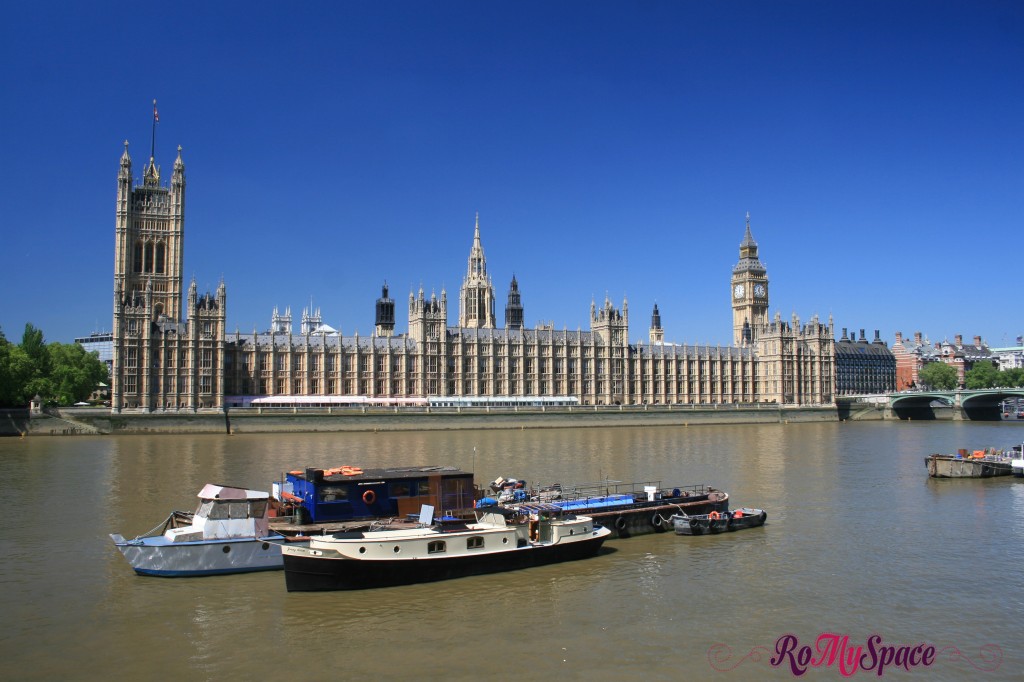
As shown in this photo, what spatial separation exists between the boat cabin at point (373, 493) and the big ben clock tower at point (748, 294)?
15860 centimetres

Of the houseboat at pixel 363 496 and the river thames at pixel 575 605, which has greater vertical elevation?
the houseboat at pixel 363 496

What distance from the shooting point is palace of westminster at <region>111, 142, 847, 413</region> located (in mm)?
101375

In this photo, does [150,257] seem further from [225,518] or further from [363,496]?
[225,518]

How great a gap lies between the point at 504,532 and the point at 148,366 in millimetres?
81945

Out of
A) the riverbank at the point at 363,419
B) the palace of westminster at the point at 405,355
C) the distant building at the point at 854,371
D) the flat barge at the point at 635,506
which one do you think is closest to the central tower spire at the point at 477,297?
the palace of westminster at the point at 405,355

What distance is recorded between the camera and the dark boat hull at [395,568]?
84.6 ft

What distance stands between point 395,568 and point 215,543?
6281 millimetres

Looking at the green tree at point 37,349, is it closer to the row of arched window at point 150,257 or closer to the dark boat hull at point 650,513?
the row of arched window at point 150,257

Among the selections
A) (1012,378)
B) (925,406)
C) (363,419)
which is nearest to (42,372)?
(363,419)

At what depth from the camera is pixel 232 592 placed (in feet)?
84.8

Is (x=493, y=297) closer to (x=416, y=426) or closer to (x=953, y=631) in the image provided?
(x=416, y=426)

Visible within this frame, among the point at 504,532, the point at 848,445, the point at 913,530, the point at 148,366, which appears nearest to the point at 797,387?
the point at 848,445

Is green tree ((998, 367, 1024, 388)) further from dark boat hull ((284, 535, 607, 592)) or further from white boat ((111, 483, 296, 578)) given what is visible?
white boat ((111, 483, 296, 578))

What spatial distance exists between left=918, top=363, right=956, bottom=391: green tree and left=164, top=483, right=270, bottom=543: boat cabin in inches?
7164
